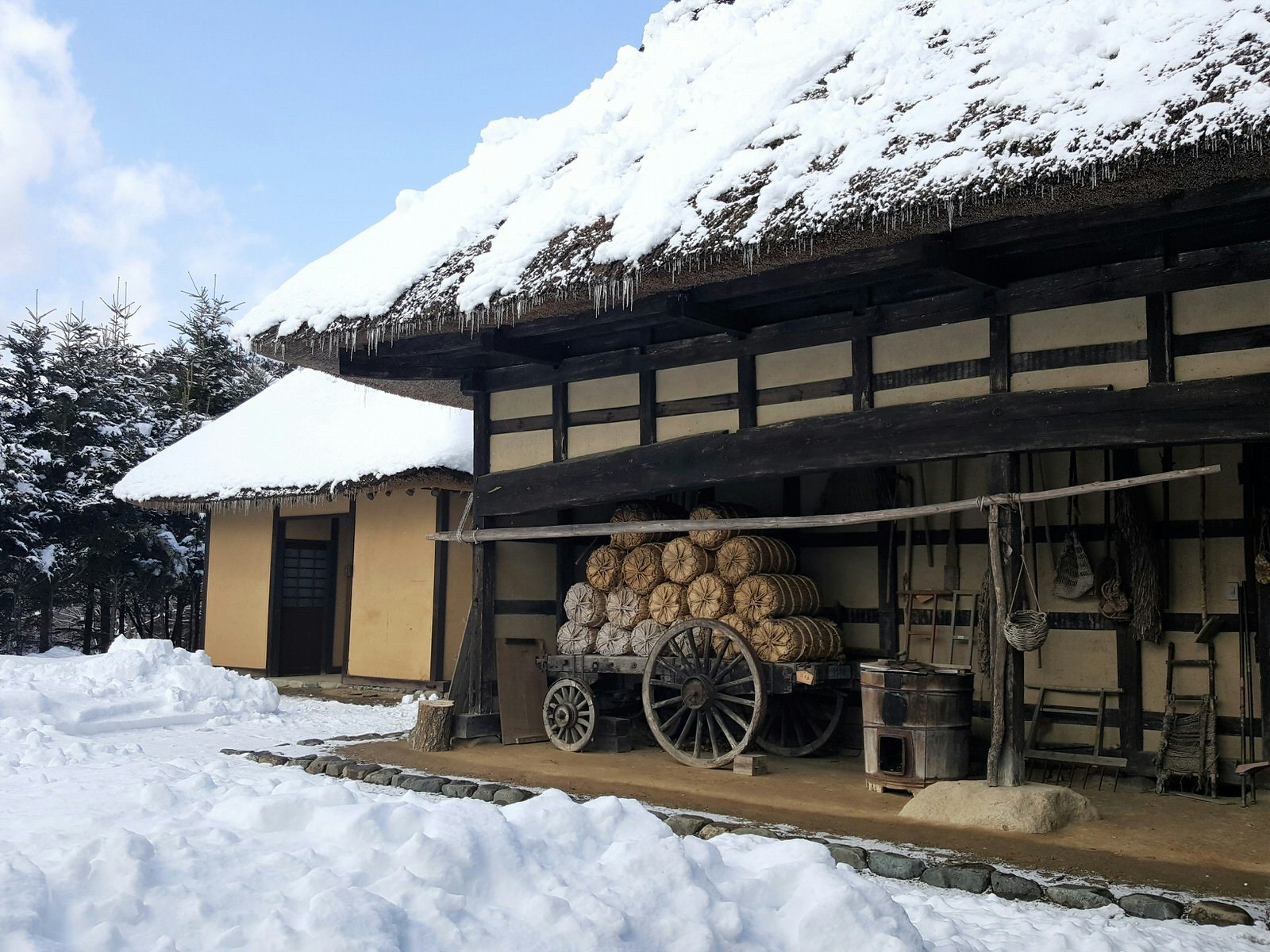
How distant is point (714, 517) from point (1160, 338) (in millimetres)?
3319

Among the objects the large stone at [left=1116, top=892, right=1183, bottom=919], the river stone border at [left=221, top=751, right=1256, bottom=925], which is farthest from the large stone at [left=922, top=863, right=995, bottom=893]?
the large stone at [left=1116, top=892, right=1183, bottom=919]

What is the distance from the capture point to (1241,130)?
15.6 ft

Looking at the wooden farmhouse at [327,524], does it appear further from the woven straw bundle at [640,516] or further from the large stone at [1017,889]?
the large stone at [1017,889]

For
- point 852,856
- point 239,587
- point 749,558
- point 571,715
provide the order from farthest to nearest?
point 239,587 < point 571,715 < point 749,558 < point 852,856

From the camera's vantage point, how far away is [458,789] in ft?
23.2

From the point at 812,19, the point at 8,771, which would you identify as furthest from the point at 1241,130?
the point at 8,771

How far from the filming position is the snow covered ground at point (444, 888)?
2.74 meters

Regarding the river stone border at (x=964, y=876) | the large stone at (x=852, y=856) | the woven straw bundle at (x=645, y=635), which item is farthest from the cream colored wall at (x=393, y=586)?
the large stone at (x=852, y=856)

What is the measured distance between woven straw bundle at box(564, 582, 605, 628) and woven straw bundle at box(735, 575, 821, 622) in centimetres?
124

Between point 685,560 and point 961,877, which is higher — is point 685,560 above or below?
above

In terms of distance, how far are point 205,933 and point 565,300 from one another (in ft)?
16.7

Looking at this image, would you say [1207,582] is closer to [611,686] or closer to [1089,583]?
[1089,583]

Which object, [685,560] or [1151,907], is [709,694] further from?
[1151,907]

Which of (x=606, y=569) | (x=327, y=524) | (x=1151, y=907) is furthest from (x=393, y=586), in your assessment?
(x=1151, y=907)
